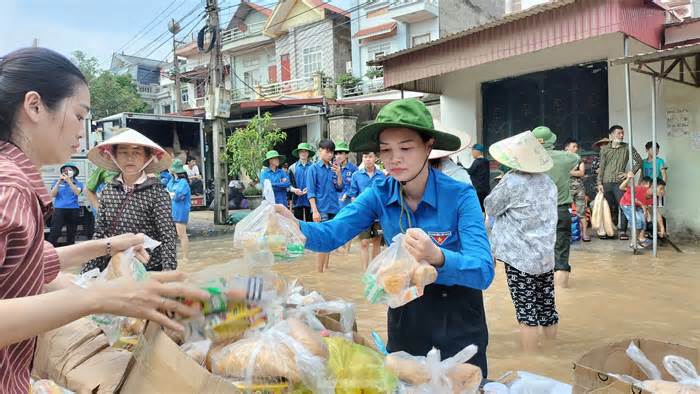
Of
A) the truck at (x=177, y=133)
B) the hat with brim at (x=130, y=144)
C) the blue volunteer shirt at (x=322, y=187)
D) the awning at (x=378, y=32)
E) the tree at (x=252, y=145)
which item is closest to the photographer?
the hat with brim at (x=130, y=144)

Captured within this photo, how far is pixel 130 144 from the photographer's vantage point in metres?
3.29

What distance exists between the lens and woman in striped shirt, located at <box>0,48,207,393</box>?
3.09 feet

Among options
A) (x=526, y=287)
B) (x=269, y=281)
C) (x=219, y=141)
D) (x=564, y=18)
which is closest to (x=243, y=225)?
(x=269, y=281)

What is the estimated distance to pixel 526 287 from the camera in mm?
3633

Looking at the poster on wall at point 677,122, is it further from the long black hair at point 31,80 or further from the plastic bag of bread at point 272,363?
the long black hair at point 31,80

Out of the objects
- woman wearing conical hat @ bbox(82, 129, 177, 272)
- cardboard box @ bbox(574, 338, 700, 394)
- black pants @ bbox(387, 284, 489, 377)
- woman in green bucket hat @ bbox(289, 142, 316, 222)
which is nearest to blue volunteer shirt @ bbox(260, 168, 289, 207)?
woman in green bucket hat @ bbox(289, 142, 316, 222)

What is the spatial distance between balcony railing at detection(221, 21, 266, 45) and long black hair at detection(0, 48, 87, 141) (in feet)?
93.7

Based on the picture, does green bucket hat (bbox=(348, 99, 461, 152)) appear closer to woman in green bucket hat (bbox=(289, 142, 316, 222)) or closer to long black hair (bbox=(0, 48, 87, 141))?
long black hair (bbox=(0, 48, 87, 141))

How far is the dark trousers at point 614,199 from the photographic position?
26.6 ft

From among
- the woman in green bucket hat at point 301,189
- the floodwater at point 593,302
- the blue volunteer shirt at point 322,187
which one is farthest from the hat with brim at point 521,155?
the woman in green bucket hat at point 301,189

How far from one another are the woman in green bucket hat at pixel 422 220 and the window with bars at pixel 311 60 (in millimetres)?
24644

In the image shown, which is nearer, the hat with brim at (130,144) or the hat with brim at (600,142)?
the hat with brim at (130,144)

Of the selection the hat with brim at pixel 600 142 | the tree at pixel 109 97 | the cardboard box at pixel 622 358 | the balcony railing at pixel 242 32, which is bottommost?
the cardboard box at pixel 622 358

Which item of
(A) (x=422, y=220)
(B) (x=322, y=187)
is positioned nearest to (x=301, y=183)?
(B) (x=322, y=187)
